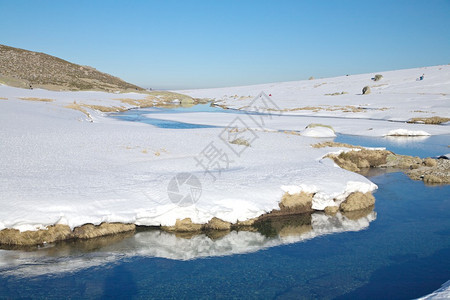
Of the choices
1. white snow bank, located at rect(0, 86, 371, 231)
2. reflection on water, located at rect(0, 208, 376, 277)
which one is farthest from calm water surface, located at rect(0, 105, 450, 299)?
white snow bank, located at rect(0, 86, 371, 231)

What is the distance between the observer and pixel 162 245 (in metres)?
10.6

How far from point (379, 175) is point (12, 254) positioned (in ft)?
59.7

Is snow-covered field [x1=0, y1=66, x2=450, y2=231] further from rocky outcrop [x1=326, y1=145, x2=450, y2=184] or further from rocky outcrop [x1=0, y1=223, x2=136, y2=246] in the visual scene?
rocky outcrop [x1=326, y1=145, x2=450, y2=184]

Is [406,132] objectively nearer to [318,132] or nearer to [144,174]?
[318,132]

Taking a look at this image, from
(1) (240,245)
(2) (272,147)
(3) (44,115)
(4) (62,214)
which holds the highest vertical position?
(3) (44,115)

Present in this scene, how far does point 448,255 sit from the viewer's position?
394 inches

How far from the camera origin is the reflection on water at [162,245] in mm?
9258

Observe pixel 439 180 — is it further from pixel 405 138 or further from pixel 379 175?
pixel 405 138

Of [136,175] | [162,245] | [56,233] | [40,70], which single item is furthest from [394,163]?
[40,70]

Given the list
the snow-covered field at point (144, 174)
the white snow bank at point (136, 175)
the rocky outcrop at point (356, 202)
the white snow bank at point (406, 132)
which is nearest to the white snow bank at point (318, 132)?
the snow-covered field at point (144, 174)

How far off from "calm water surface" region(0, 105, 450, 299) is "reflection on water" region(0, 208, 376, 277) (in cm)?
3

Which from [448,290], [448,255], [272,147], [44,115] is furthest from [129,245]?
[44,115]

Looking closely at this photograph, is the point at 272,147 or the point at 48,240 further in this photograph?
the point at 272,147

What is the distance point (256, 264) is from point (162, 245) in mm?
3200
